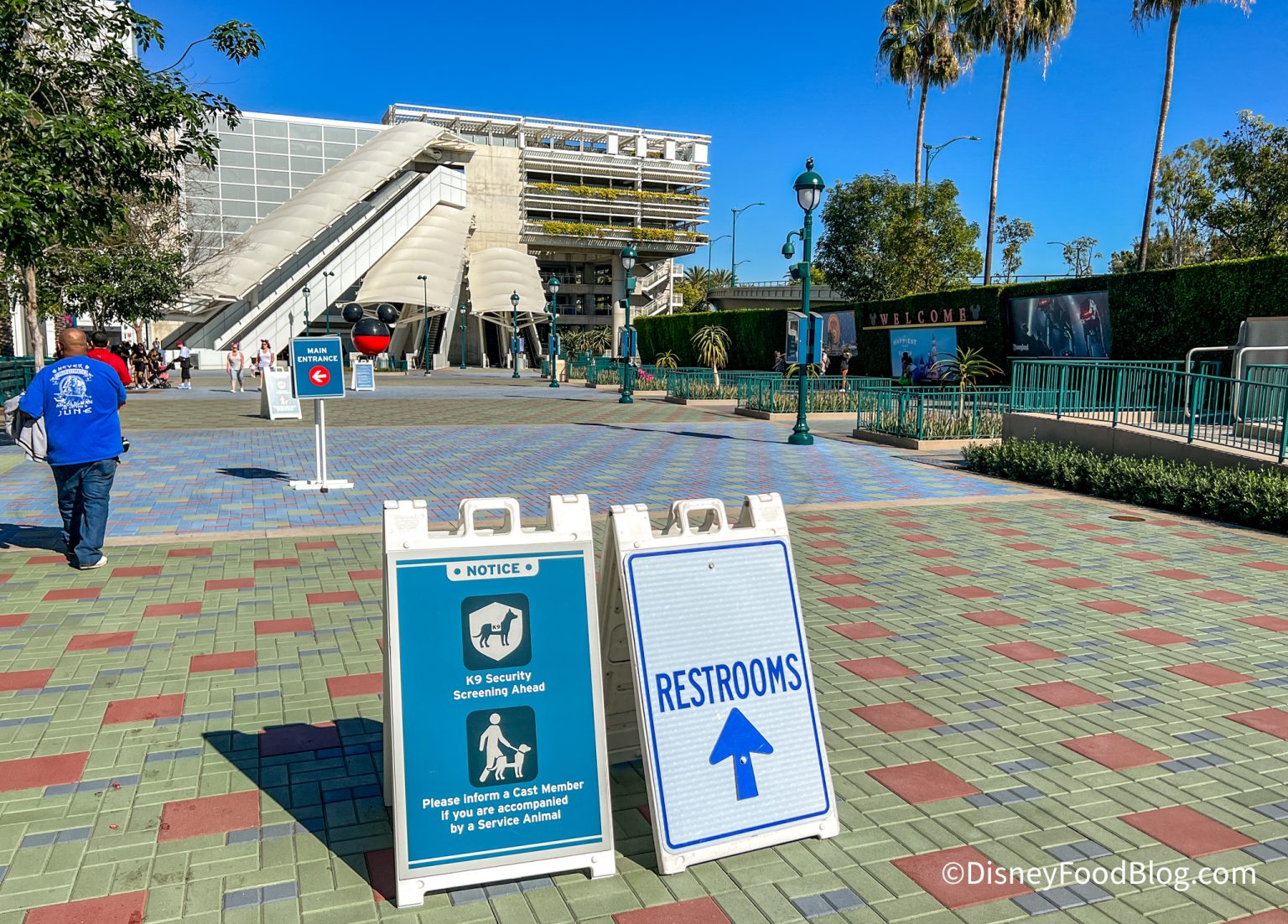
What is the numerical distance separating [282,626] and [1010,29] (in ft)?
122

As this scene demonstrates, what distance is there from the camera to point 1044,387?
17078 millimetres

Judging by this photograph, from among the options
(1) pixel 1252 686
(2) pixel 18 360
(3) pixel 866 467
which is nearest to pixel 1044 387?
(3) pixel 866 467

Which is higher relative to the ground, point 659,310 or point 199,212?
point 199,212

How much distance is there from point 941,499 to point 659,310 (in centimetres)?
9415

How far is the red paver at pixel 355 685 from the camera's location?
448 centimetres

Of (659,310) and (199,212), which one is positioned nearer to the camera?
(199,212)

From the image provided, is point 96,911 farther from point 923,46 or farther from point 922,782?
point 923,46

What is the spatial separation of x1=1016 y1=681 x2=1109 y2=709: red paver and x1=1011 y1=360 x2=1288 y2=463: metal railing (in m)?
7.25

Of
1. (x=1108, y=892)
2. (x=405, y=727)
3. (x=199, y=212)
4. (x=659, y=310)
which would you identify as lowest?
(x=1108, y=892)

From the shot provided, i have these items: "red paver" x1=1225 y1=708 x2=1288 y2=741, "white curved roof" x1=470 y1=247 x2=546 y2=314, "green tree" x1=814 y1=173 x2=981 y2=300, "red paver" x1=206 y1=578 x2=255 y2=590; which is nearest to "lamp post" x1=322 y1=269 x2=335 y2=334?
"white curved roof" x1=470 y1=247 x2=546 y2=314

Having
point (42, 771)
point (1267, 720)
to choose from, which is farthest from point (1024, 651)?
point (42, 771)

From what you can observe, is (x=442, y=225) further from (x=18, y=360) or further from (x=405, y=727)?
(x=405, y=727)

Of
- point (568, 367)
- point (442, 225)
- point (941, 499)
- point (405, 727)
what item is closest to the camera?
point (405, 727)

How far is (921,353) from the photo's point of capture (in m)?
30.3
